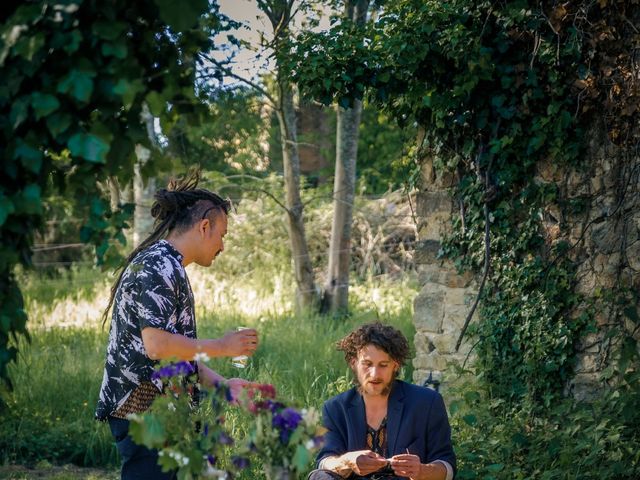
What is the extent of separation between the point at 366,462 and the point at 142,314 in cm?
108

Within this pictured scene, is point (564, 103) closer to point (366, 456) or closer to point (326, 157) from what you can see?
point (366, 456)

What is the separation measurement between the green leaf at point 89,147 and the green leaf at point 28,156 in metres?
0.09

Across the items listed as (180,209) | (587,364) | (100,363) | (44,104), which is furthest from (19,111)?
(100,363)

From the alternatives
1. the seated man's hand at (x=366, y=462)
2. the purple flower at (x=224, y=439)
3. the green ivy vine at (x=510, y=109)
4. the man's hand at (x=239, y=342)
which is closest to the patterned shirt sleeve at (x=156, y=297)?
the man's hand at (x=239, y=342)

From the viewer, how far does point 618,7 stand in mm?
4758

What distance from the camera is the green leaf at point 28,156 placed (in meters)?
2.17

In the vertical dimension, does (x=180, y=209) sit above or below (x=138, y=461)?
above

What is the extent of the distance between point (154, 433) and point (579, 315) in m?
3.12

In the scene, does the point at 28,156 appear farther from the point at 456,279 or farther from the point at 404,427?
the point at 456,279

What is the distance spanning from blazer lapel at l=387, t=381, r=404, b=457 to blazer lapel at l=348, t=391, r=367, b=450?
0.11 metres

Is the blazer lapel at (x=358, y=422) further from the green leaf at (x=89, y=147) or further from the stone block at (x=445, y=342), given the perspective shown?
the green leaf at (x=89, y=147)

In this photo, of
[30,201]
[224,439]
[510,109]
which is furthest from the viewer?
[510,109]

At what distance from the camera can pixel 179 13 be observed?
210 centimetres

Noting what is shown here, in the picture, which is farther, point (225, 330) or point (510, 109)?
point (225, 330)
